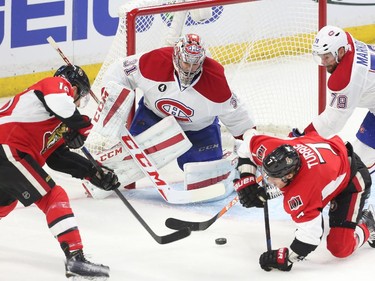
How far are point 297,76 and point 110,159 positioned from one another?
4.42 ft

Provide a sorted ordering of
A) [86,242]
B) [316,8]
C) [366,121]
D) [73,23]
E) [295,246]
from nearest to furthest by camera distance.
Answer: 1. [295,246]
2. [86,242]
3. [366,121]
4. [316,8]
5. [73,23]

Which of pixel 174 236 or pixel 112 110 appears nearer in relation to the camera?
pixel 174 236

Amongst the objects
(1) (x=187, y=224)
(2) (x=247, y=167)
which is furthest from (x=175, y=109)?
(2) (x=247, y=167)

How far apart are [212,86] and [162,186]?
563 millimetres

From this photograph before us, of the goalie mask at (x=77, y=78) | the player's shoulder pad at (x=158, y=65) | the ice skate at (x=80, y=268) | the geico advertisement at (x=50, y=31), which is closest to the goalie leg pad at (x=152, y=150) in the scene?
the player's shoulder pad at (x=158, y=65)

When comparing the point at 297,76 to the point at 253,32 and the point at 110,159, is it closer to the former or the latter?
the point at 253,32

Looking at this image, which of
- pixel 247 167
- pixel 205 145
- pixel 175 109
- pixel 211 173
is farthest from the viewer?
pixel 205 145

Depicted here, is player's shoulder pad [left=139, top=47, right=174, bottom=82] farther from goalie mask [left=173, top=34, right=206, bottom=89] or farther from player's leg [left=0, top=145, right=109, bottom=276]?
player's leg [left=0, top=145, right=109, bottom=276]

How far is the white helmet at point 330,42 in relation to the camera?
4.34 metres

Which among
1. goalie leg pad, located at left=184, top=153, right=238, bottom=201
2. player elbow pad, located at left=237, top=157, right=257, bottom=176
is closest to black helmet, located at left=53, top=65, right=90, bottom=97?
player elbow pad, located at left=237, top=157, right=257, bottom=176

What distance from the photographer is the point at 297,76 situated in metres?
5.57

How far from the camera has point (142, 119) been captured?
16.1 ft

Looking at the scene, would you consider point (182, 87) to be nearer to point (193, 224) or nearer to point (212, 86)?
point (212, 86)

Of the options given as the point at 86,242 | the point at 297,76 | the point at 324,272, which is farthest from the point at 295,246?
the point at 297,76
